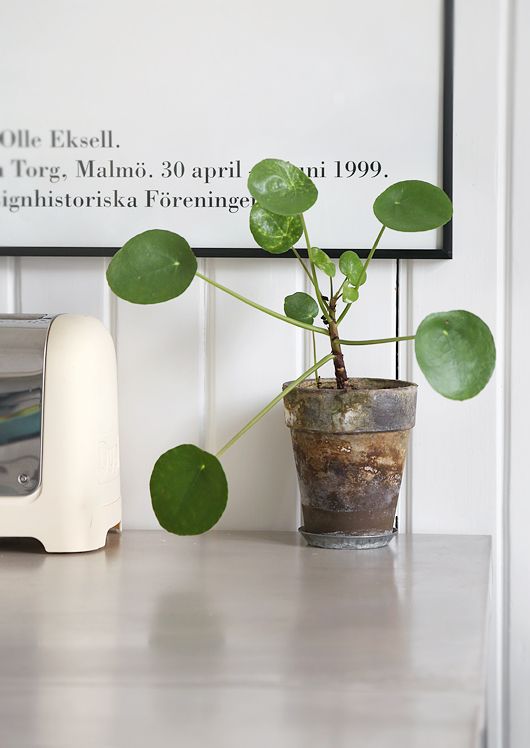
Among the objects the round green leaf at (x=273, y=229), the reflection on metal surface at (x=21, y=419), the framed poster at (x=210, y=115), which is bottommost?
the reflection on metal surface at (x=21, y=419)

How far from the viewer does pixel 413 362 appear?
3.95 ft

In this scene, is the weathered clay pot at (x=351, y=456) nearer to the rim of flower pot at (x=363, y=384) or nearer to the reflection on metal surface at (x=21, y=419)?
the rim of flower pot at (x=363, y=384)

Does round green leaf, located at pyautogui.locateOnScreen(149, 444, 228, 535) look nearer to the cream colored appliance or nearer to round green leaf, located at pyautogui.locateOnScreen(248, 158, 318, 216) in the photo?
the cream colored appliance

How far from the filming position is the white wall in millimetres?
1173

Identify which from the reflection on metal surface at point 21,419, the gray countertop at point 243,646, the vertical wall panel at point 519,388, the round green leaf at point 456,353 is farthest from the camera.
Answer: the vertical wall panel at point 519,388

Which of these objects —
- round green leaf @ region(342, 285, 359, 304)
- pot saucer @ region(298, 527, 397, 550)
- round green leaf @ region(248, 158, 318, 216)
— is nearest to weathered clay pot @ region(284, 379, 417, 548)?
pot saucer @ region(298, 527, 397, 550)

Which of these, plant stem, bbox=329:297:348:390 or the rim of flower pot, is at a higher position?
plant stem, bbox=329:297:348:390

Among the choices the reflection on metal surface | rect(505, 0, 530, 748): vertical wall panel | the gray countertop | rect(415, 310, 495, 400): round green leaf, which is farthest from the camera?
rect(505, 0, 530, 748): vertical wall panel

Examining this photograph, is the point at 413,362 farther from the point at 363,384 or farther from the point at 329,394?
the point at 329,394

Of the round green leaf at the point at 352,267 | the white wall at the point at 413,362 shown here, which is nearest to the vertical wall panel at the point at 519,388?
the white wall at the point at 413,362

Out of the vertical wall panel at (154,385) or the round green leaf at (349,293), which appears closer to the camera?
the round green leaf at (349,293)

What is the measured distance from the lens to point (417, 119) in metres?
1.17

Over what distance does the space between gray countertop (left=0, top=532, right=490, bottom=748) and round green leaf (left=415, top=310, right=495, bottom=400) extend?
20 cm

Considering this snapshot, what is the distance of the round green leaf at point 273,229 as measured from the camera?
1.05 meters
